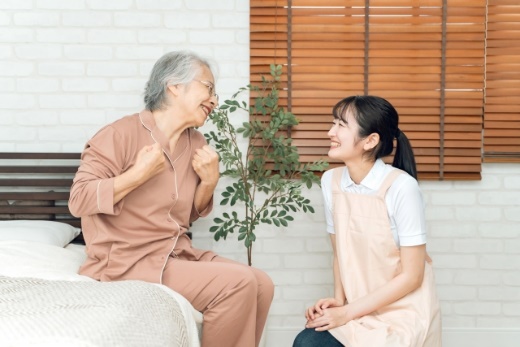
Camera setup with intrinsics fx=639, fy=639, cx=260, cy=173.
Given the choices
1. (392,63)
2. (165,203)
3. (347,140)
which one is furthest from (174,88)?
(392,63)

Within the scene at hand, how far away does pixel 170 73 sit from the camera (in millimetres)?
2295

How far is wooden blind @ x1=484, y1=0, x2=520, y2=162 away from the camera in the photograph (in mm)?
2988

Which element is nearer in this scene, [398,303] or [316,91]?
[398,303]

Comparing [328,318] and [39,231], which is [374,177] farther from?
→ [39,231]

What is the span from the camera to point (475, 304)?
3.11 m

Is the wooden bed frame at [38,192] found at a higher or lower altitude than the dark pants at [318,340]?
higher

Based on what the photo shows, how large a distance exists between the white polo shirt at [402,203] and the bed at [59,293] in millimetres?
705

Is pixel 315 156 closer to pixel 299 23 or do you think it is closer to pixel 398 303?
pixel 299 23

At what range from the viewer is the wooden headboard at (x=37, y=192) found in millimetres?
2834

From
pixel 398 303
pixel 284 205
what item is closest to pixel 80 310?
pixel 398 303

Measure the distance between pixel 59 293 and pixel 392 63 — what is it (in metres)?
1.98

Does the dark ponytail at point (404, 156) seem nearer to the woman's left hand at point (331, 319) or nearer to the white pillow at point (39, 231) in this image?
the woman's left hand at point (331, 319)

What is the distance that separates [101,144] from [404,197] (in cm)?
103

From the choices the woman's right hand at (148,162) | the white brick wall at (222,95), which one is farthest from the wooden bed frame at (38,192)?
the woman's right hand at (148,162)
